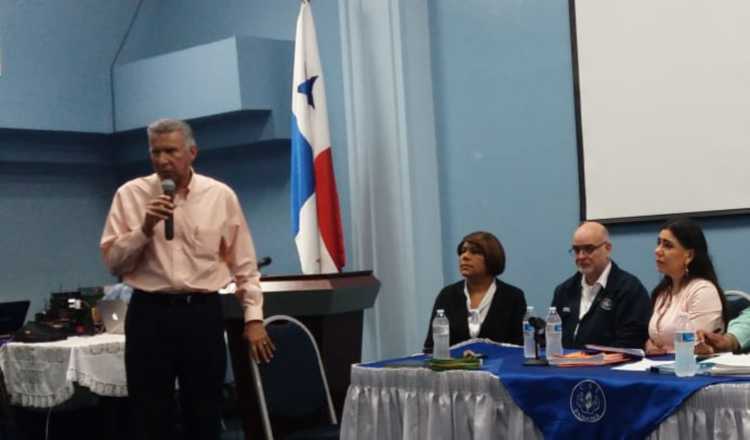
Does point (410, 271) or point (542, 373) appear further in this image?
point (410, 271)

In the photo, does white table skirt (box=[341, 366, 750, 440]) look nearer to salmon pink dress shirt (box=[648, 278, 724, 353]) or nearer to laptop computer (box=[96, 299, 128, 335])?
salmon pink dress shirt (box=[648, 278, 724, 353])

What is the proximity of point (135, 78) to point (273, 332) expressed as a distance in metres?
3.39

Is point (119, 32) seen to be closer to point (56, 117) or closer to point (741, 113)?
point (56, 117)

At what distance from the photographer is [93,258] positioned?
761 cm

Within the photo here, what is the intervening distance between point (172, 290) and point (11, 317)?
2.56 metres

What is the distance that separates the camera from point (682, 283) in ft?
13.8

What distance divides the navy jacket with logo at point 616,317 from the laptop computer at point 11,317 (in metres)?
3.13

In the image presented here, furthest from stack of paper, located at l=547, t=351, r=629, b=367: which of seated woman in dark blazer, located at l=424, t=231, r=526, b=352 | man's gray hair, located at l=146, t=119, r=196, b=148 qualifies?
man's gray hair, located at l=146, t=119, r=196, b=148

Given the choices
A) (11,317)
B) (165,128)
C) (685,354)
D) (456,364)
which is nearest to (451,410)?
(456,364)

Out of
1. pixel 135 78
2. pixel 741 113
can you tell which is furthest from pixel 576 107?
pixel 135 78

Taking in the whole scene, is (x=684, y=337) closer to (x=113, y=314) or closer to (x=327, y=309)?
(x=327, y=309)

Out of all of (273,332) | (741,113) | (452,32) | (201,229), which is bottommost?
(273,332)

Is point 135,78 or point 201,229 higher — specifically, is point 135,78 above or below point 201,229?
above

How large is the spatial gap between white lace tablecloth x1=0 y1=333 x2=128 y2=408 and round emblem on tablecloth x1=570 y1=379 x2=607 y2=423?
8.81ft
